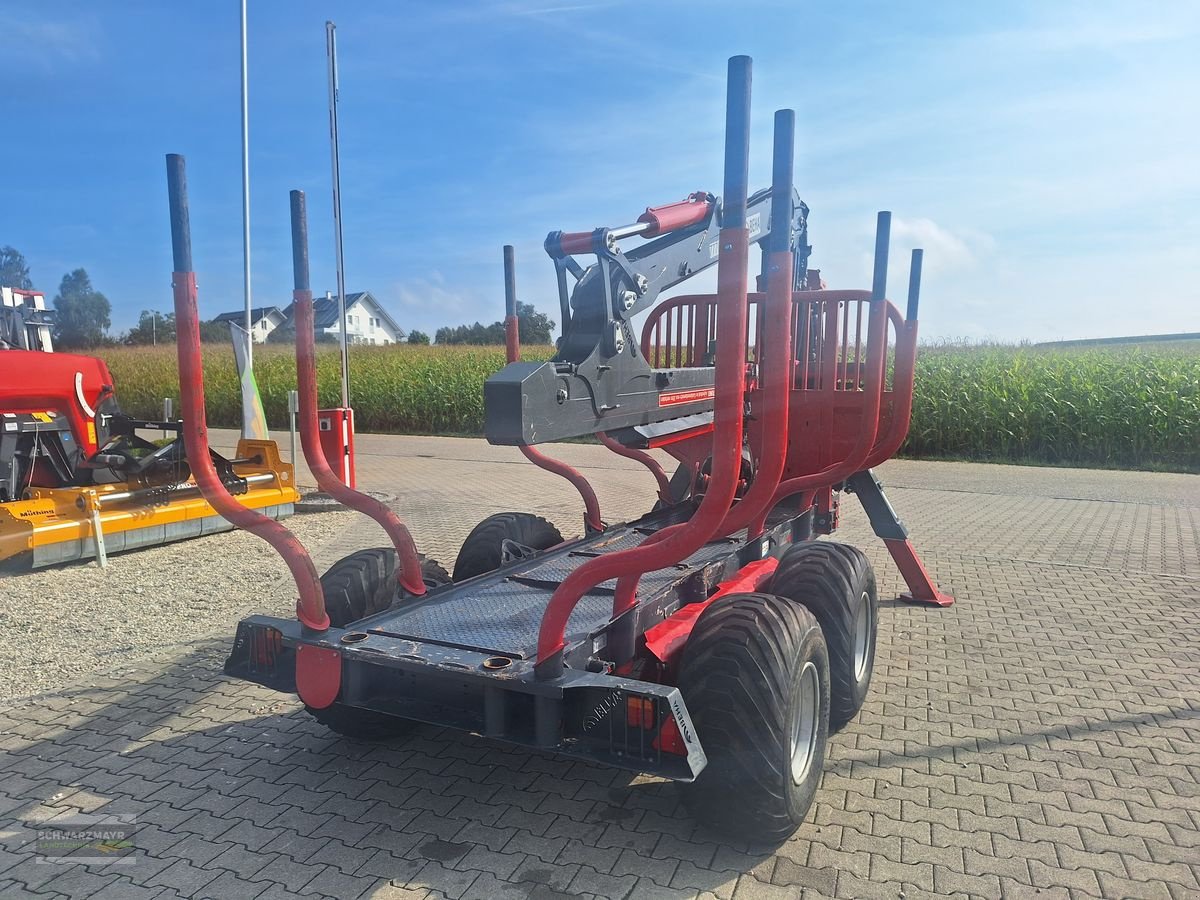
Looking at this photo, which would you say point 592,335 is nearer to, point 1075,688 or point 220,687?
point 220,687

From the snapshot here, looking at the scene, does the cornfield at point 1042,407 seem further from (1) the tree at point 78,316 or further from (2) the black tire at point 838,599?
(2) the black tire at point 838,599

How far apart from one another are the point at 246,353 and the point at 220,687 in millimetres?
5925

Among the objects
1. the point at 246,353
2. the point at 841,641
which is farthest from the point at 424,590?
the point at 246,353

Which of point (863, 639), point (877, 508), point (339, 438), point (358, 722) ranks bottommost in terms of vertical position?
point (358, 722)

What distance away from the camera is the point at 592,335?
3771 mm

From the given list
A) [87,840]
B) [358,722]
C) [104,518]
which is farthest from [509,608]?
[104,518]

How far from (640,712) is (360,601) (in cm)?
164

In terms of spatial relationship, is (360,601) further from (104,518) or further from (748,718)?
(104,518)

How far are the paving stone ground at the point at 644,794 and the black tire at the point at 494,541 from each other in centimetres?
106

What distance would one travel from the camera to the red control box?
27.6 feet

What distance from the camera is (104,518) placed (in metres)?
7.25

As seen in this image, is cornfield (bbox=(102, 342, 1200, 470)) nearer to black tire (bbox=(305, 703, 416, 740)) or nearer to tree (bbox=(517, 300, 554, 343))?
tree (bbox=(517, 300, 554, 343))

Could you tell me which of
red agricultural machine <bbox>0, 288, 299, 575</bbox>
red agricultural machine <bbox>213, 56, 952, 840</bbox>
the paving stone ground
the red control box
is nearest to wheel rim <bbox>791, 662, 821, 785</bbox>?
red agricultural machine <bbox>213, 56, 952, 840</bbox>

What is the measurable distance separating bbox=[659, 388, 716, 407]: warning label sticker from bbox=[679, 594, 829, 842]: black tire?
127cm
